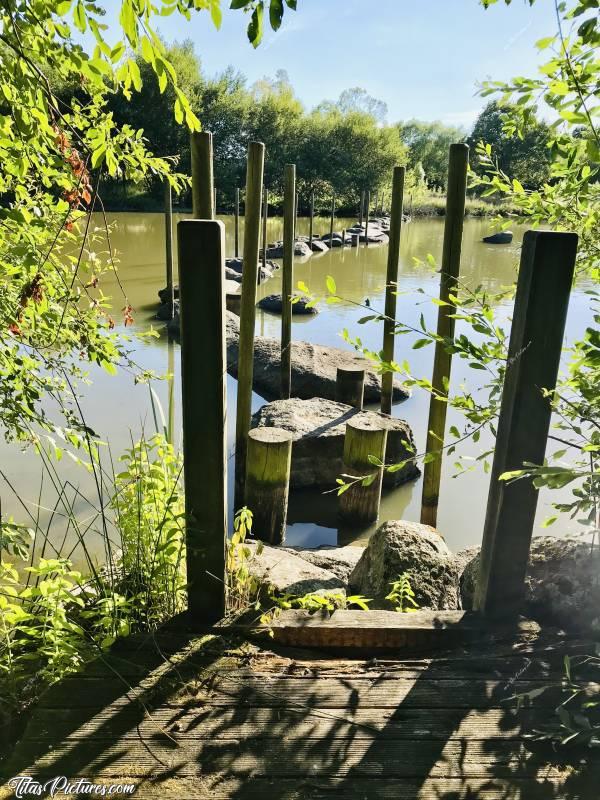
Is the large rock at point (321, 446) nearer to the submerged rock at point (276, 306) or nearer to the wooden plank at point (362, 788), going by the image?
the wooden plank at point (362, 788)

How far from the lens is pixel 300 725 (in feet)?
5.91

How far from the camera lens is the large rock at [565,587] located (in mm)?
2252

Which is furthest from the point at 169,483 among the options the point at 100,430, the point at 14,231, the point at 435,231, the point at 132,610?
the point at 435,231

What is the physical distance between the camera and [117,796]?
1.57 m

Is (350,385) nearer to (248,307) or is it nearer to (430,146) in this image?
(248,307)

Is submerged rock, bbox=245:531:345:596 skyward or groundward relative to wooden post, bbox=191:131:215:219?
groundward

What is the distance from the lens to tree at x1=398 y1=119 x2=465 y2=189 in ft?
237

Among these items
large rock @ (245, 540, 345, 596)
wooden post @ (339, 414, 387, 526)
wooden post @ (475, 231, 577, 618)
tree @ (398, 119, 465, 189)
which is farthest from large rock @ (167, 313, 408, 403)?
tree @ (398, 119, 465, 189)

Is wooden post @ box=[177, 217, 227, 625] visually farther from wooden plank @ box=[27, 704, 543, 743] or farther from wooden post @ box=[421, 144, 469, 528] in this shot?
wooden post @ box=[421, 144, 469, 528]

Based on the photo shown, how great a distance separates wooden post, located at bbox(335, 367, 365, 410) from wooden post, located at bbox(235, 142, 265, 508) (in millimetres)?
2446

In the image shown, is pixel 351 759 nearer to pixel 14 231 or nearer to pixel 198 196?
pixel 14 231

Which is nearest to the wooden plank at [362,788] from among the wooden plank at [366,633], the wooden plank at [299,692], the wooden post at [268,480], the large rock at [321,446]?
the wooden plank at [299,692]

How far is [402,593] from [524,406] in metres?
1.65

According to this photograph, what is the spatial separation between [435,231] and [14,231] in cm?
4084
